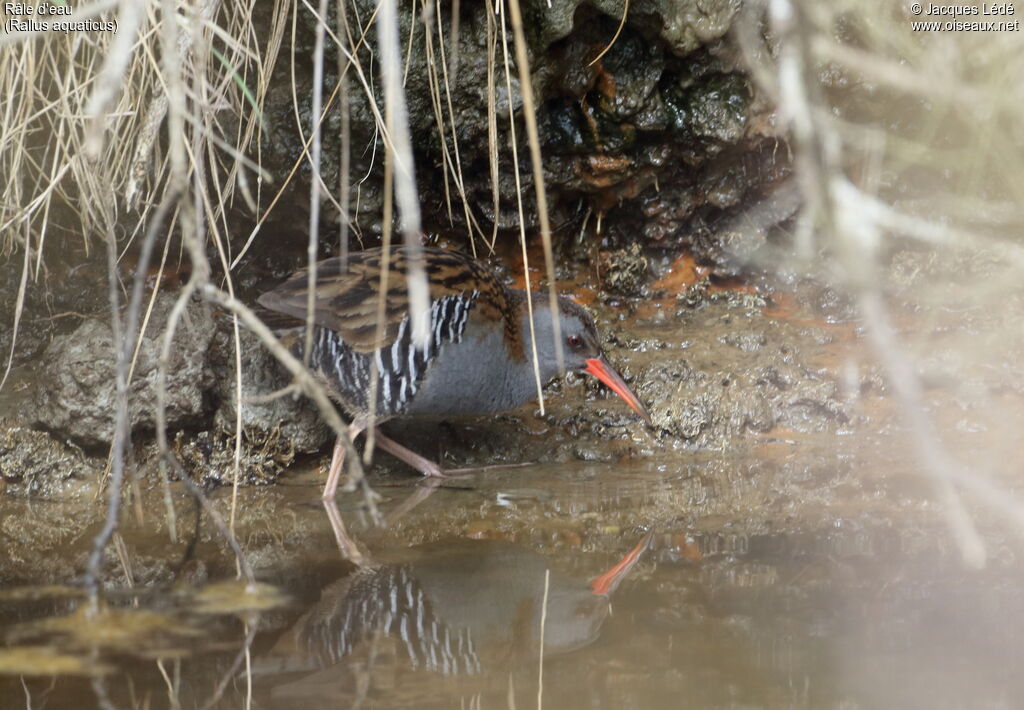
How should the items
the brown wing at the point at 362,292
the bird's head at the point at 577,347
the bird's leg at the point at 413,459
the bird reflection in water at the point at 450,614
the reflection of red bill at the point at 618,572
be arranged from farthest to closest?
the bird's head at the point at 577,347
the bird's leg at the point at 413,459
the brown wing at the point at 362,292
the reflection of red bill at the point at 618,572
the bird reflection in water at the point at 450,614

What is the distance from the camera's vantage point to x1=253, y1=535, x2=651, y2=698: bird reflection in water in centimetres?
266

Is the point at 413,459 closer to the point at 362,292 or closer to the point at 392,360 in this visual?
the point at 392,360

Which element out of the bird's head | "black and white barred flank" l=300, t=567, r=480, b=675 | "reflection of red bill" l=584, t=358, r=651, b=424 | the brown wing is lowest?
"black and white barred flank" l=300, t=567, r=480, b=675

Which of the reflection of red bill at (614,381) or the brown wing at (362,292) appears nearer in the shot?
the brown wing at (362,292)

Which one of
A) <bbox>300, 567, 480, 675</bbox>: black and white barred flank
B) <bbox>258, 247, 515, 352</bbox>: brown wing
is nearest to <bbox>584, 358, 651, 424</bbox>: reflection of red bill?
<bbox>258, 247, 515, 352</bbox>: brown wing

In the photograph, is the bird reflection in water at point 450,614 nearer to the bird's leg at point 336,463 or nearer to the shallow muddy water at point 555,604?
the shallow muddy water at point 555,604

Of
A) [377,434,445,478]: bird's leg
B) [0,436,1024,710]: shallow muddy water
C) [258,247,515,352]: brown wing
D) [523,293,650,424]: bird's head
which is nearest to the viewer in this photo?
[0,436,1024,710]: shallow muddy water

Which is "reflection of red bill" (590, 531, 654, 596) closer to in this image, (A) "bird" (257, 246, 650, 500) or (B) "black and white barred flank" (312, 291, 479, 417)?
(A) "bird" (257, 246, 650, 500)

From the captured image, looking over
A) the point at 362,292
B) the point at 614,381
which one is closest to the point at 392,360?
the point at 362,292

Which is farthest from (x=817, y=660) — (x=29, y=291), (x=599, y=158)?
(x=29, y=291)

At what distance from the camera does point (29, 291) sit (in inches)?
184

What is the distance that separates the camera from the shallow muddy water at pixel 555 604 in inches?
97.2

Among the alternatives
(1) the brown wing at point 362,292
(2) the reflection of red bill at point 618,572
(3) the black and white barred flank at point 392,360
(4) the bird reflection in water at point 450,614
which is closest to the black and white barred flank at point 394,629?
(4) the bird reflection in water at point 450,614

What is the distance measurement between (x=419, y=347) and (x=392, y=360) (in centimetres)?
12
